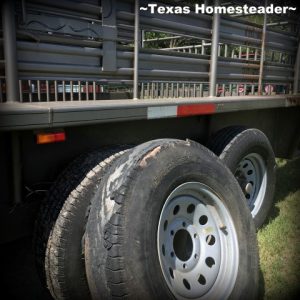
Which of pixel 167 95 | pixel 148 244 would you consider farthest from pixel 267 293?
pixel 167 95

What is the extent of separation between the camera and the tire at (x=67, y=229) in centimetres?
221

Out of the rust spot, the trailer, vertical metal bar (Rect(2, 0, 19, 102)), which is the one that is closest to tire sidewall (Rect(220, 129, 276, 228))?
the trailer

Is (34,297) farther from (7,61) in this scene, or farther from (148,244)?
(7,61)

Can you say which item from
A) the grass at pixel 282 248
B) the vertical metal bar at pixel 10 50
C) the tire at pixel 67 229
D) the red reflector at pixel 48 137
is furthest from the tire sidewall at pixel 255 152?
the vertical metal bar at pixel 10 50

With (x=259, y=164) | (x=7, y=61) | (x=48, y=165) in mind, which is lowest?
(x=259, y=164)

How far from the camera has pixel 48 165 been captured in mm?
2330

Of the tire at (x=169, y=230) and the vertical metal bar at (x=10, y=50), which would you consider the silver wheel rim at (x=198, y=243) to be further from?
the vertical metal bar at (x=10, y=50)

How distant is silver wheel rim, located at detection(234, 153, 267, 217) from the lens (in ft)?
12.4

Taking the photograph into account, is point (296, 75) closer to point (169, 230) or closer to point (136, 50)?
point (136, 50)

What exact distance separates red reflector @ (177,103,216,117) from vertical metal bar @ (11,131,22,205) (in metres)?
1.04

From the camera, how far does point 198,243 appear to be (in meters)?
2.59

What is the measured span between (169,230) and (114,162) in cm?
53

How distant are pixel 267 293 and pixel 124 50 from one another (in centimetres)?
199

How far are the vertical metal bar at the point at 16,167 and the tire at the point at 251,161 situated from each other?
63.7 inches
